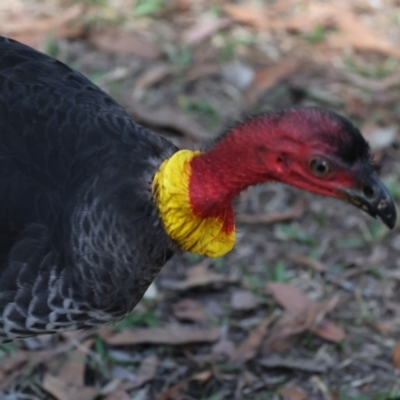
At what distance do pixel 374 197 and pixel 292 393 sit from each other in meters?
1.24

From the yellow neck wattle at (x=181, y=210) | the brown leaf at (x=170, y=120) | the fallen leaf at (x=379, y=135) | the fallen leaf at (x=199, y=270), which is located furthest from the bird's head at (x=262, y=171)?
the fallen leaf at (x=379, y=135)

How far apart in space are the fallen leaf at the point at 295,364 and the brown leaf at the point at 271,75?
1843 mm

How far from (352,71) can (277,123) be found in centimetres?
287

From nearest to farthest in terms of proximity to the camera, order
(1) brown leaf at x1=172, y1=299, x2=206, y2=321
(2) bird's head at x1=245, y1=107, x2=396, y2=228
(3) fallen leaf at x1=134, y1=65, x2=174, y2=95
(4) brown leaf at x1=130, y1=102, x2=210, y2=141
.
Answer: (2) bird's head at x1=245, y1=107, x2=396, y2=228 < (1) brown leaf at x1=172, y1=299, x2=206, y2=321 < (4) brown leaf at x1=130, y1=102, x2=210, y2=141 < (3) fallen leaf at x1=134, y1=65, x2=174, y2=95

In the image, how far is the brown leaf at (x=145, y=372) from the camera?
12.1 feet

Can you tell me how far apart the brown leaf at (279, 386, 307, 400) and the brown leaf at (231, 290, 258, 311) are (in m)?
0.46

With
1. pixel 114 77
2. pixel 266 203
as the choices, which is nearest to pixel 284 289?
pixel 266 203

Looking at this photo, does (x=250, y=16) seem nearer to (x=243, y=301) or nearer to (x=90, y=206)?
(x=243, y=301)

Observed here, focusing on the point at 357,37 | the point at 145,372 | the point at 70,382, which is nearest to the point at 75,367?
the point at 70,382

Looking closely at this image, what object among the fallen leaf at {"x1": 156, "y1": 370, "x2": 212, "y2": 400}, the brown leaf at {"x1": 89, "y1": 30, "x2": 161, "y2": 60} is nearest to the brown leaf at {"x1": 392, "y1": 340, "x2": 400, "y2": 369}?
the fallen leaf at {"x1": 156, "y1": 370, "x2": 212, "y2": 400}

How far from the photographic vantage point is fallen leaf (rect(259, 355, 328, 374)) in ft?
12.3

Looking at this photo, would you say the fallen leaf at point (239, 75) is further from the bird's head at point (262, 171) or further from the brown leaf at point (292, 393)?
the bird's head at point (262, 171)

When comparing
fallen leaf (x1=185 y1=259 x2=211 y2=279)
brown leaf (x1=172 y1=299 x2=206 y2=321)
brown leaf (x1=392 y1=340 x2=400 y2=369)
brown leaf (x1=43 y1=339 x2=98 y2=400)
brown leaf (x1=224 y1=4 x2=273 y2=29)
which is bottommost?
brown leaf (x1=43 y1=339 x2=98 y2=400)

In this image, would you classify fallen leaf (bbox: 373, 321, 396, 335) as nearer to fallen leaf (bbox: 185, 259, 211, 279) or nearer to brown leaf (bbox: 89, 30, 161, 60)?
fallen leaf (bbox: 185, 259, 211, 279)
